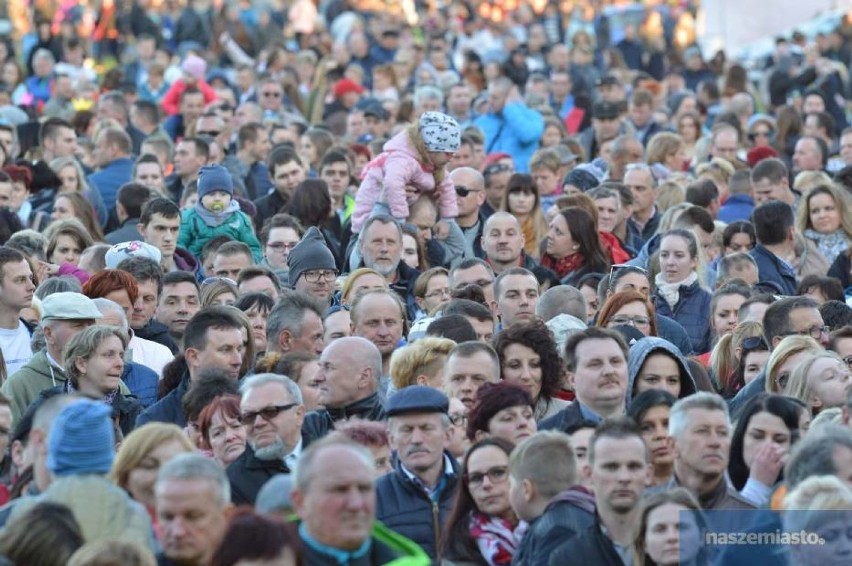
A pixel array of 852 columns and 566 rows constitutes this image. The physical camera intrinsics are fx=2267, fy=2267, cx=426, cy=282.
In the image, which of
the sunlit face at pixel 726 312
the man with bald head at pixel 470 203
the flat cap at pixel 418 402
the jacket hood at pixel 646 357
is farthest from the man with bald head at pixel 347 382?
the man with bald head at pixel 470 203

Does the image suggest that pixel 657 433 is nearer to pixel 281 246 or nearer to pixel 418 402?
pixel 418 402

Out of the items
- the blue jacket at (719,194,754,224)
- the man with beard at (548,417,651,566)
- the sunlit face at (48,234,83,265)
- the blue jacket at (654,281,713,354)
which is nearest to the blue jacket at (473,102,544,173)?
the blue jacket at (719,194,754,224)

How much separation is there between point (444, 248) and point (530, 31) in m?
19.1

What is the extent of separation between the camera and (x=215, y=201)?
50.9ft

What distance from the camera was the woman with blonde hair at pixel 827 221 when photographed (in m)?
15.9

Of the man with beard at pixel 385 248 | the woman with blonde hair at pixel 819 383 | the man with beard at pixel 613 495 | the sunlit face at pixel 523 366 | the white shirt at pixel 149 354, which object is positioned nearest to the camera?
the man with beard at pixel 613 495

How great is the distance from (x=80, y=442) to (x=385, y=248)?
6.20 meters

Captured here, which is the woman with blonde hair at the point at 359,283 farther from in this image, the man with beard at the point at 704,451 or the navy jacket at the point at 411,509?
the man with beard at the point at 704,451

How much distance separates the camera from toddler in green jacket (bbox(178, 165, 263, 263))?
1549 cm

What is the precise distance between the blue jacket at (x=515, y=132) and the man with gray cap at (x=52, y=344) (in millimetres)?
9569

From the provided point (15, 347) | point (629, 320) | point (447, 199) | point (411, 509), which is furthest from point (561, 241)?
point (411, 509)

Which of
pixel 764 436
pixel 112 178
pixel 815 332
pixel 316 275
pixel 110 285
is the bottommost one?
pixel 764 436

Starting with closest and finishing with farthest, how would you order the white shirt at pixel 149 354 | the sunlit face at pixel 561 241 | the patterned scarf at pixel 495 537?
the patterned scarf at pixel 495 537, the white shirt at pixel 149 354, the sunlit face at pixel 561 241

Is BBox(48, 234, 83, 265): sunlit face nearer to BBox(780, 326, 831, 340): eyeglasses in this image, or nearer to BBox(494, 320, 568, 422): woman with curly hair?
BBox(494, 320, 568, 422): woman with curly hair
